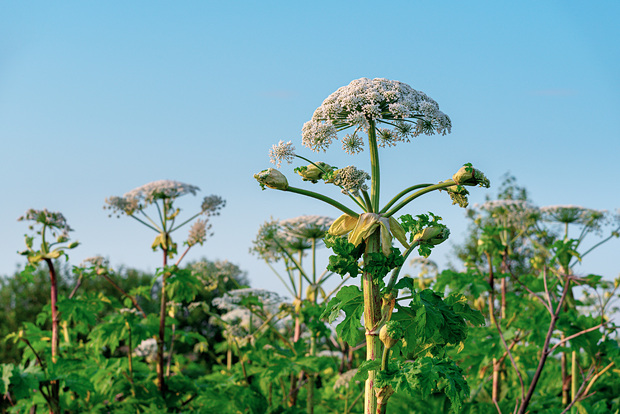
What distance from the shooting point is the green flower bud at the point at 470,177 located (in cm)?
300

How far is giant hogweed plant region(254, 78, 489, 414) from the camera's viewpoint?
2.81 metres

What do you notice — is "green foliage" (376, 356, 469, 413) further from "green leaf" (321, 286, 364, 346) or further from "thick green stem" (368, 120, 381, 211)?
"thick green stem" (368, 120, 381, 211)

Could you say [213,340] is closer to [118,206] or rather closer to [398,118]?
[118,206]

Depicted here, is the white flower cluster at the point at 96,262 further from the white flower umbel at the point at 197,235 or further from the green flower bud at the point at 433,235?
the green flower bud at the point at 433,235

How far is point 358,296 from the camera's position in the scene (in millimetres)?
2990

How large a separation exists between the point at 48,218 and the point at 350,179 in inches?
188

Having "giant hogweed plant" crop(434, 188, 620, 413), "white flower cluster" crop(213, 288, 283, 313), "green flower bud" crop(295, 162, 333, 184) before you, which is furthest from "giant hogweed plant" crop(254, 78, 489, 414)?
"white flower cluster" crop(213, 288, 283, 313)

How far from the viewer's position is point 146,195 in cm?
662

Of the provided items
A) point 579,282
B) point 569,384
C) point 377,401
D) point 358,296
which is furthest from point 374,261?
point 569,384

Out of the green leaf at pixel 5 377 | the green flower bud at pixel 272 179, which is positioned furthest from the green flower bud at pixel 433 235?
the green leaf at pixel 5 377

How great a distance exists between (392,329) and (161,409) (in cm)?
424

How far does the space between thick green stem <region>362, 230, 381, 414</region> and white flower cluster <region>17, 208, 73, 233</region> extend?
4.78 meters

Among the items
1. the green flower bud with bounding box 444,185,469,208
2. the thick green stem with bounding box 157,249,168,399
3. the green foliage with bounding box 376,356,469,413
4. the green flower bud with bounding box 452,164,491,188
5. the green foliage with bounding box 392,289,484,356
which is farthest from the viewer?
the thick green stem with bounding box 157,249,168,399

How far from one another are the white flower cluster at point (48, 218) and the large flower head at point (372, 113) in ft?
14.7
